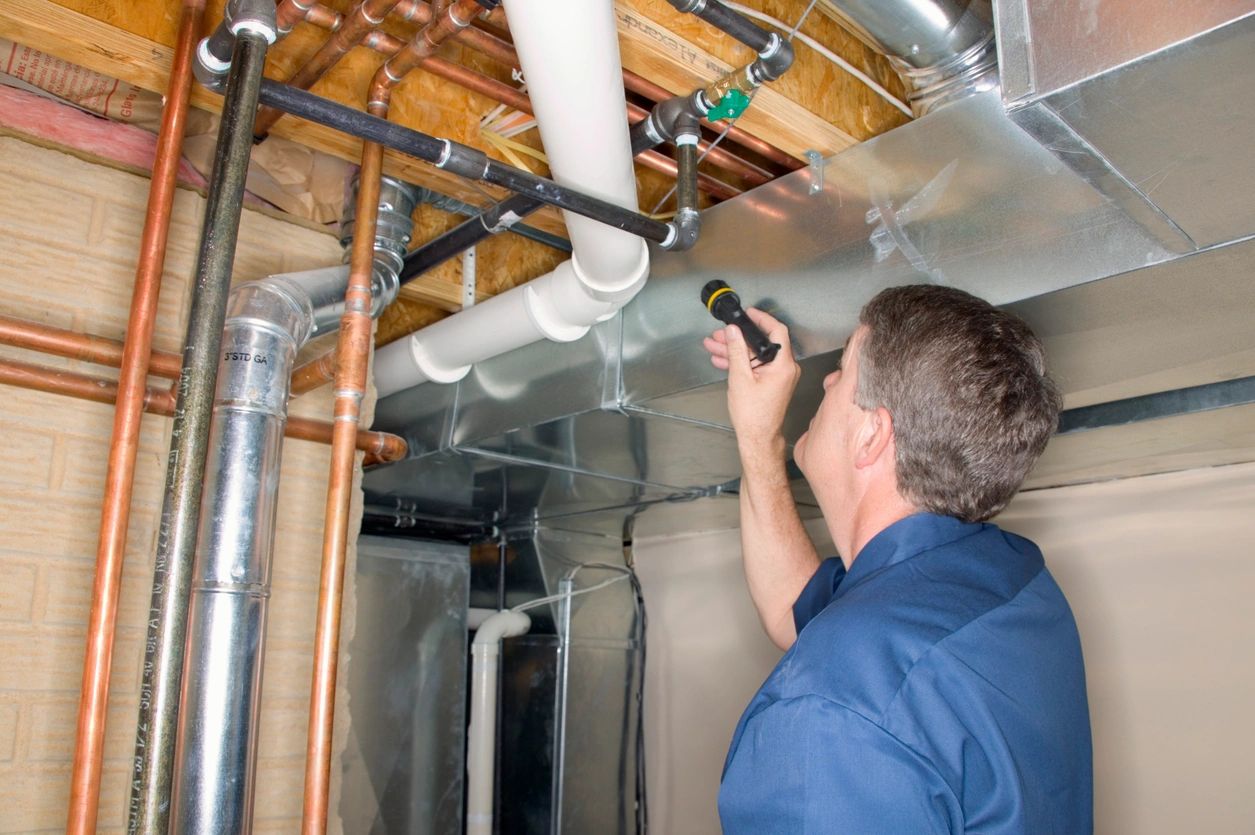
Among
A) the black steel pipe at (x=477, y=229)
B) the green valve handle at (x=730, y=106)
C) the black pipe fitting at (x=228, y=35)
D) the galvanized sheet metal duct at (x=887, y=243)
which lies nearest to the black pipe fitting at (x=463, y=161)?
the black steel pipe at (x=477, y=229)

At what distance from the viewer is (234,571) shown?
1.14 meters

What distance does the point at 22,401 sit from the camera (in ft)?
4.42

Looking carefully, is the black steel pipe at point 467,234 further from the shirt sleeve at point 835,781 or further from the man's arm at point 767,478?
the shirt sleeve at point 835,781

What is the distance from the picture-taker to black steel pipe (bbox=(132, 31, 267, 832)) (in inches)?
38.3

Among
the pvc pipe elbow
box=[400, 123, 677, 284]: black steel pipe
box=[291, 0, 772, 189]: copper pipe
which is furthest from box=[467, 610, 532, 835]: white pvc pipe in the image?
box=[291, 0, 772, 189]: copper pipe

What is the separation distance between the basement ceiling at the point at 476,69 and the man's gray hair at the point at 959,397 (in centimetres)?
37

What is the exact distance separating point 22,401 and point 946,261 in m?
1.28

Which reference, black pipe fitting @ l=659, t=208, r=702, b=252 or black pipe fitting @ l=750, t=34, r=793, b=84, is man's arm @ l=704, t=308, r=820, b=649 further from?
black pipe fitting @ l=750, t=34, r=793, b=84

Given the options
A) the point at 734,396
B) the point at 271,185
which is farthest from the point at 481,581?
the point at 734,396

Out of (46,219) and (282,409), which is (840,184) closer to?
(282,409)

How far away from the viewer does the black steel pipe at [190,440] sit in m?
0.97

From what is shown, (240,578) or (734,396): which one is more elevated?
(734,396)

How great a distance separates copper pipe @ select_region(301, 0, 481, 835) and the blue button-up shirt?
0.61 meters

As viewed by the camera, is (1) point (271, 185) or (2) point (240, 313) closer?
(2) point (240, 313)
